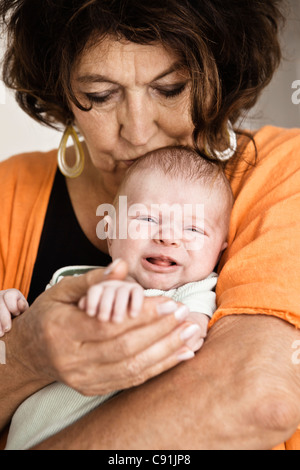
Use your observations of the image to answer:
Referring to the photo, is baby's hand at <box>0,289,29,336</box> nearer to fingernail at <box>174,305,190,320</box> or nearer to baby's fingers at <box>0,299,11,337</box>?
baby's fingers at <box>0,299,11,337</box>

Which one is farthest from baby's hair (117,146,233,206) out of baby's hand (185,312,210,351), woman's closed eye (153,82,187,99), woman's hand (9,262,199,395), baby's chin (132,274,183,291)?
woman's hand (9,262,199,395)

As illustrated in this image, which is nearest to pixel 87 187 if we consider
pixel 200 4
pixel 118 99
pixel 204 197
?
pixel 118 99

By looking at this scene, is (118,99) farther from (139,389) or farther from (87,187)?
(139,389)

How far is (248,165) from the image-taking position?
164cm

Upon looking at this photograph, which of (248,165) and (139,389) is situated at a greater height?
(248,165)

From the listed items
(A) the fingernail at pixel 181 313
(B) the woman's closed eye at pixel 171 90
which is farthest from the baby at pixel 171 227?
(A) the fingernail at pixel 181 313

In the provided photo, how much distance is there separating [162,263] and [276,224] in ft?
1.02

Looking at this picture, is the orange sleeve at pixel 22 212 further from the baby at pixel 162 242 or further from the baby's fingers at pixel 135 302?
the baby's fingers at pixel 135 302

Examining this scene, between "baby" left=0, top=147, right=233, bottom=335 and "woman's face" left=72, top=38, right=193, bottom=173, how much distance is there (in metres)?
0.08

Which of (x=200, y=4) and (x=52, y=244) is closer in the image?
(x=200, y=4)

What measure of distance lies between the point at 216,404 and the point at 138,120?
83 cm

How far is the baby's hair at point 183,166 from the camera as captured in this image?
153 cm

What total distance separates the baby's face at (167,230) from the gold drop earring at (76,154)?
1.57 feet

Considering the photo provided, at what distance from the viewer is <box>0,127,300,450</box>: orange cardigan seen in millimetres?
1229
